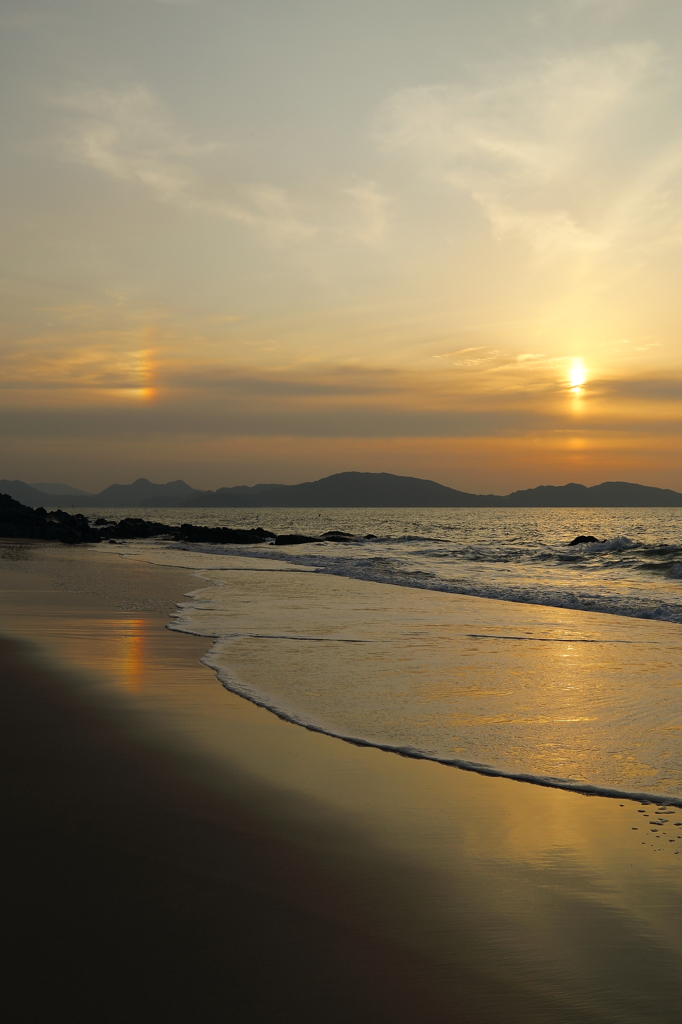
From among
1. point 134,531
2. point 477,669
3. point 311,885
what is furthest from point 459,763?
point 134,531

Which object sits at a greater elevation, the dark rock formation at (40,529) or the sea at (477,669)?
the dark rock formation at (40,529)

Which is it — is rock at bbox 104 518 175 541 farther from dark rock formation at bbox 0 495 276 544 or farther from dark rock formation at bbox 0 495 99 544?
dark rock formation at bbox 0 495 99 544

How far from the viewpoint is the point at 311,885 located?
3791mm

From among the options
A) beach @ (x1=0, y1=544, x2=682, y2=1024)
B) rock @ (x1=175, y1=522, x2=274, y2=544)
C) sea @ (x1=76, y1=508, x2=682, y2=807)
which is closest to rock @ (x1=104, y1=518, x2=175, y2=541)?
rock @ (x1=175, y1=522, x2=274, y2=544)

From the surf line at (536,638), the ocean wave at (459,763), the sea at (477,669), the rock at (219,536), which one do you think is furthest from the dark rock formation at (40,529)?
the ocean wave at (459,763)

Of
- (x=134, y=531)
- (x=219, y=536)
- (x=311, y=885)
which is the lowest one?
(x=311, y=885)

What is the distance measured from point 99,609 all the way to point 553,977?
13341 millimetres

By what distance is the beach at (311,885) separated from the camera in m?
2.92

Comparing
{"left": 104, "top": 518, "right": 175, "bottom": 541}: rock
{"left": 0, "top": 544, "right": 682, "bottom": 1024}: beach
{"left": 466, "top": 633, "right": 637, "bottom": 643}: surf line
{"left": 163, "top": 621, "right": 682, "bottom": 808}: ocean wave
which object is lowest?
{"left": 466, "top": 633, "right": 637, "bottom": 643}: surf line

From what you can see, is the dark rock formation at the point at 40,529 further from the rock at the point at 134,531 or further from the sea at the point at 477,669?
the sea at the point at 477,669

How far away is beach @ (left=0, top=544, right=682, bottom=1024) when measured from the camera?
2.92 m

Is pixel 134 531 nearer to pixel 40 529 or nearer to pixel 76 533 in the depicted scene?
pixel 40 529

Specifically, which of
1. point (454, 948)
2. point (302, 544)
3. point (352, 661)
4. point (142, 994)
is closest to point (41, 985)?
point (142, 994)

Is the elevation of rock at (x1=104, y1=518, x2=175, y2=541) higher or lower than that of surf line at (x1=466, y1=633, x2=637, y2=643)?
higher
